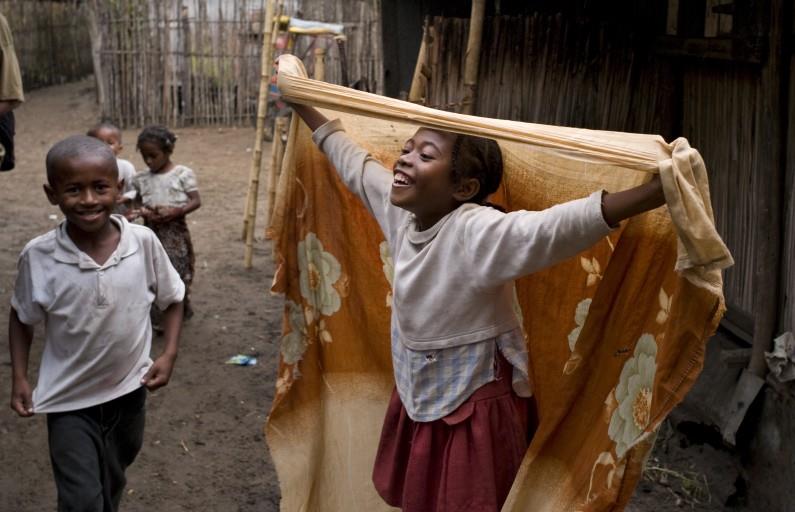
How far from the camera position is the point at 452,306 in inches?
97.7

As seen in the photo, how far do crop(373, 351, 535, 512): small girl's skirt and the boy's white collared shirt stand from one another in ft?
2.86

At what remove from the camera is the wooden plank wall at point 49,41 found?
54.6 feet

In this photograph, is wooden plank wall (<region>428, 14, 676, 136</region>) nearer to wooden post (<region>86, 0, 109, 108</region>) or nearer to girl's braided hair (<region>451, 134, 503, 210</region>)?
girl's braided hair (<region>451, 134, 503, 210</region>)

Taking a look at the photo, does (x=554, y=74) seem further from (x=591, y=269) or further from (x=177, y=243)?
(x=177, y=243)

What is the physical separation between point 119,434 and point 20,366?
382 mm

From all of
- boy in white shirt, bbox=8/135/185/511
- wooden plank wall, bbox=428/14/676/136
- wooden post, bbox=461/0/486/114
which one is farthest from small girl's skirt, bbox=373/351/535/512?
wooden plank wall, bbox=428/14/676/136

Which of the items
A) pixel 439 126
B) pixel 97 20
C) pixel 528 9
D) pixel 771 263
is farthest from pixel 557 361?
pixel 97 20

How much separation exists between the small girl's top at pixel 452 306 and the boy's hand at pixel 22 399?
107 cm

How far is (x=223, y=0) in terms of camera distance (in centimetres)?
1429

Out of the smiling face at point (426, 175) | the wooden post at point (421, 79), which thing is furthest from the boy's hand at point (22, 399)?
the wooden post at point (421, 79)

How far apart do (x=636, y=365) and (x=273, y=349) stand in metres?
3.81

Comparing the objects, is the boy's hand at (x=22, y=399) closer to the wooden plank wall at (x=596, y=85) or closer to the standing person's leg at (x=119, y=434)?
the standing person's leg at (x=119, y=434)

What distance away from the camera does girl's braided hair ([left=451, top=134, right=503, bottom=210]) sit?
97.1 inches

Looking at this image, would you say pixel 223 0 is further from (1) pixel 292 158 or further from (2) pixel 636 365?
(2) pixel 636 365
